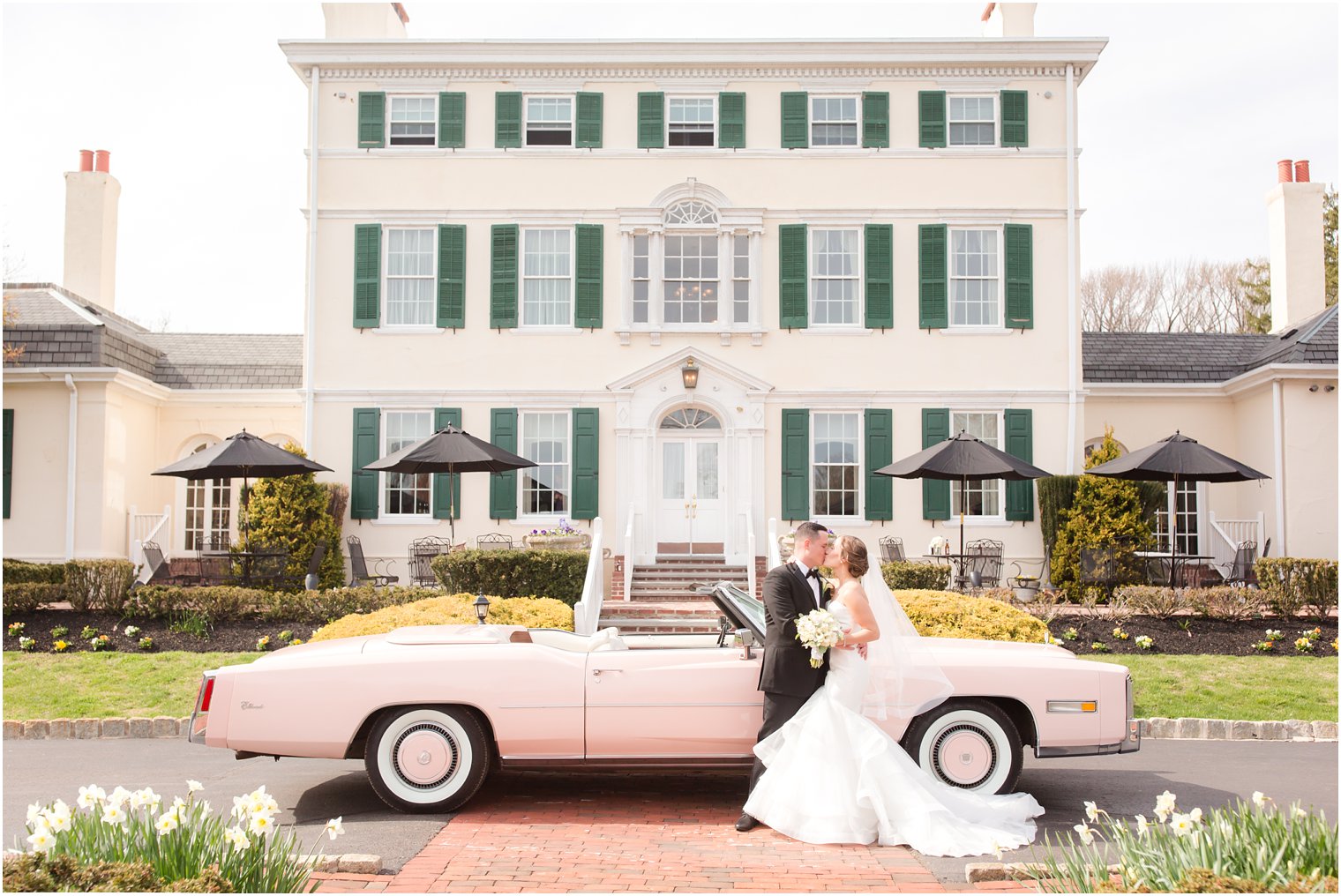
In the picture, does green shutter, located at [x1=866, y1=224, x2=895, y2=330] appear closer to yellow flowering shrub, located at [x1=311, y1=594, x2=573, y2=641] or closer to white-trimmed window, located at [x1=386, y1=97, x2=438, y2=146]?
white-trimmed window, located at [x1=386, y1=97, x2=438, y2=146]

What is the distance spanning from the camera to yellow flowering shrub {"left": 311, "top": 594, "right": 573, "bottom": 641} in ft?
30.6

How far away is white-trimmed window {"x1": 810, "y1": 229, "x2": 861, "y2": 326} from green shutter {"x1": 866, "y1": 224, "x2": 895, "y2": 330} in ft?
0.69

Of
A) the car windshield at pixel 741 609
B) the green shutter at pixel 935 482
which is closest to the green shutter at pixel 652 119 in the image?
the green shutter at pixel 935 482

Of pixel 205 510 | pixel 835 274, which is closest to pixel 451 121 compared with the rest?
pixel 835 274

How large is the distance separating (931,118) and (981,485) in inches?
231

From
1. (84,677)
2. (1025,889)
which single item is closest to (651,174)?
(84,677)

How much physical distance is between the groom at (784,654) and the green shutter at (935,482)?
38.0 feet

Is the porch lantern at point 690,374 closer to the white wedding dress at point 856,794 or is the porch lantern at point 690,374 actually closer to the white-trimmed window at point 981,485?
the white-trimmed window at point 981,485

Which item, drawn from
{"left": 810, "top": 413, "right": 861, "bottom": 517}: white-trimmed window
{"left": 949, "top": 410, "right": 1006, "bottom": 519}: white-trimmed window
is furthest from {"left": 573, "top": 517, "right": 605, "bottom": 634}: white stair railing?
{"left": 949, "top": 410, "right": 1006, "bottom": 519}: white-trimmed window

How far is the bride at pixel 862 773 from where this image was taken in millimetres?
5828

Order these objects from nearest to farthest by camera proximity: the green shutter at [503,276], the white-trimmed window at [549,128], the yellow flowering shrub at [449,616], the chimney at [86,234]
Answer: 1. the yellow flowering shrub at [449,616]
2. the green shutter at [503,276]
3. the white-trimmed window at [549,128]
4. the chimney at [86,234]

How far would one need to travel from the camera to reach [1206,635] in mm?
12320

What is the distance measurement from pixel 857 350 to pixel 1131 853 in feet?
46.0

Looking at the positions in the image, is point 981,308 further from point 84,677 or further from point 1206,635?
point 84,677
